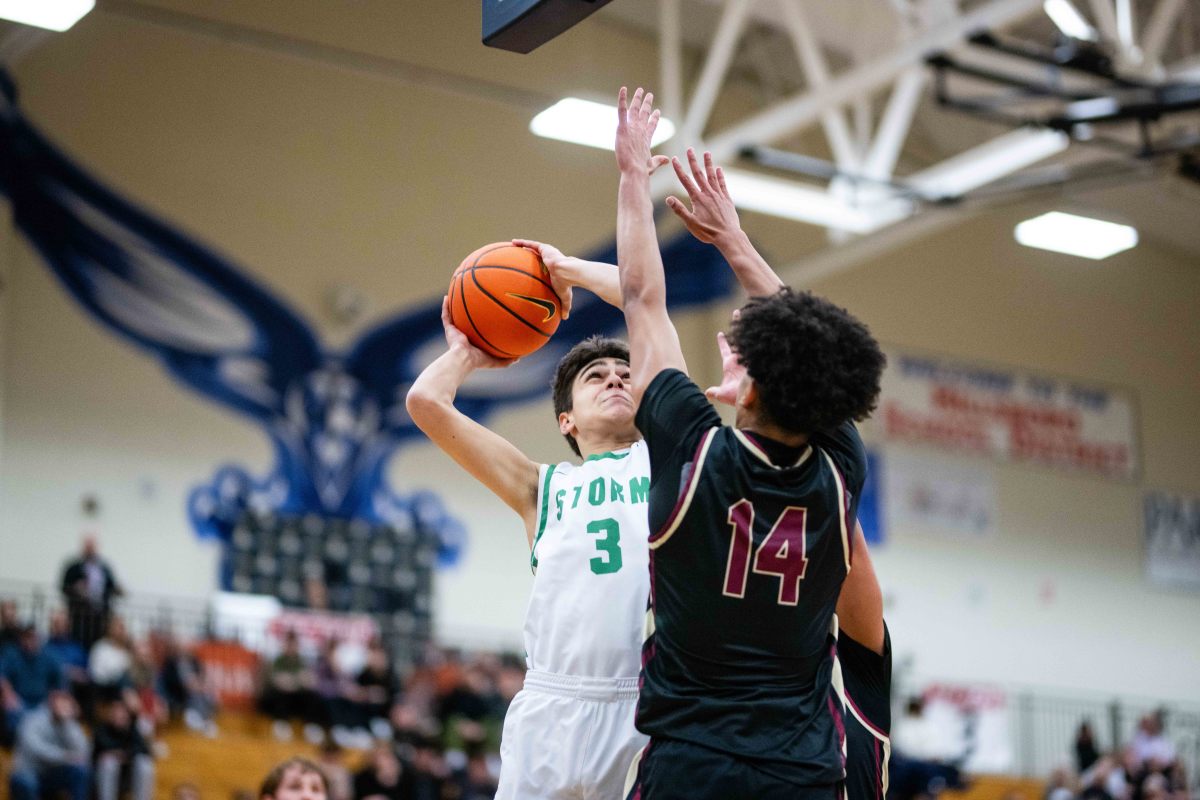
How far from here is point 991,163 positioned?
1570cm

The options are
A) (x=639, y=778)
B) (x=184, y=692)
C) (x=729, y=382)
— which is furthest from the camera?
(x=184, y=692)

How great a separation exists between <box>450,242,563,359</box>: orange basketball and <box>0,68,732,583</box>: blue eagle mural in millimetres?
13050

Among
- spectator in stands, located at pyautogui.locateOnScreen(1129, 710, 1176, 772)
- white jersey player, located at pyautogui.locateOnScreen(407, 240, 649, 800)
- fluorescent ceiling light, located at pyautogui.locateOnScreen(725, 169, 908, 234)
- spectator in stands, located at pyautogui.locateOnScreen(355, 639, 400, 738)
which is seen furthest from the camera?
spectator in stands, located at pyautogui.locateOnScreen(1129, 710, 1176, 772)

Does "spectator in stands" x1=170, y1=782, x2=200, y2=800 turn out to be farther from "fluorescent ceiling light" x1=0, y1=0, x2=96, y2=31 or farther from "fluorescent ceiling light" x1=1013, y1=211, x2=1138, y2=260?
"fluorescent ceiling light" x1=1013, y1=211, x2=1138, y2=260

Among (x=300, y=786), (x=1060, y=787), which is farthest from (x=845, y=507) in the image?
(x=1060, y=787)

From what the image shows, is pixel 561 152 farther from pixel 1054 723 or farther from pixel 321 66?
pixel 1054 723

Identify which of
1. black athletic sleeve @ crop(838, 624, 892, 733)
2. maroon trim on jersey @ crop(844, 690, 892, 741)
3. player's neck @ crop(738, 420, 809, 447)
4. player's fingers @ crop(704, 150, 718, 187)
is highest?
player's fingers @ crop(704, 150, 718, 187)

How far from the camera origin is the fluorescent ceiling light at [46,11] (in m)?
11.8

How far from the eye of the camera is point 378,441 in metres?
18.1

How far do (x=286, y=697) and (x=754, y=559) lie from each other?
12.1m

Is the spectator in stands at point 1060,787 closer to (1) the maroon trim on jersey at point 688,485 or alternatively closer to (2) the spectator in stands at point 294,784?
(2) the spectator in stands at point 294,784

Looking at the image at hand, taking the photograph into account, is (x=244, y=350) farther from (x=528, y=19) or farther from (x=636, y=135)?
(x=636, y=135)

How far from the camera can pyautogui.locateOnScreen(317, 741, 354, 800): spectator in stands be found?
12781 mm

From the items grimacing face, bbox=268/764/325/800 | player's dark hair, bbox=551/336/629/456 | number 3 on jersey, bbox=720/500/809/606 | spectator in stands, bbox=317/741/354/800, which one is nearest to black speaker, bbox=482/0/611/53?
player's dark hair, bbox=551/336/629/456
